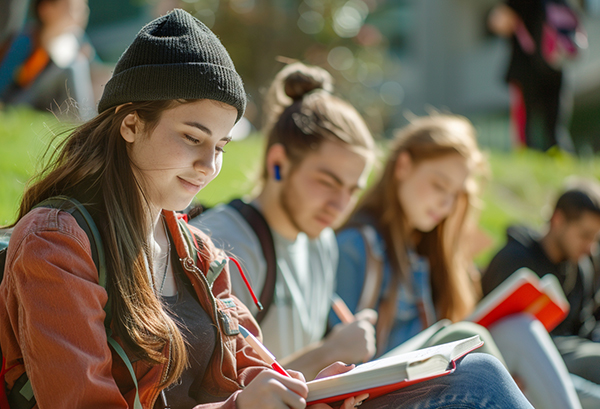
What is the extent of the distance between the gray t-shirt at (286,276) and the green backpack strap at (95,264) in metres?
0.52

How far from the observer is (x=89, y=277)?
1.15 meters

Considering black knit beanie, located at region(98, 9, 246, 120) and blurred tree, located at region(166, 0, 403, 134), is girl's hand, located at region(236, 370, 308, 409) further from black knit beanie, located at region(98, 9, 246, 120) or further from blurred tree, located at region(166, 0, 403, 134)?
Result: blurred tree, located at region(166, 0, 403, 134)

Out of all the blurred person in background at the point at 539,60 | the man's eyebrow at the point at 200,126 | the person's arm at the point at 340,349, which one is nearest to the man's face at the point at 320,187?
the person's arm at the point at 340,349

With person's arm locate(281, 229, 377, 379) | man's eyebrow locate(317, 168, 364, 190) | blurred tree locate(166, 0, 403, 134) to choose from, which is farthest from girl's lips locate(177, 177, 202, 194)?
blurred tree locate(166, 0, 403, 134)

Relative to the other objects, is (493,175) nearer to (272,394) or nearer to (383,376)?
(383,376)

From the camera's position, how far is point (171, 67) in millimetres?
1229

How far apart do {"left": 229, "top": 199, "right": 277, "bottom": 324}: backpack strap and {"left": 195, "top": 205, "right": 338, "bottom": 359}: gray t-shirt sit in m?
0.02

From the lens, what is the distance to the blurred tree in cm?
1138

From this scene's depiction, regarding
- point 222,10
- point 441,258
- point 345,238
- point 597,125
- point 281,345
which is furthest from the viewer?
point 597,125

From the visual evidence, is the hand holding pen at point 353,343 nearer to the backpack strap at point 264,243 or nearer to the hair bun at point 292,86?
the backpack strap at point 264,243

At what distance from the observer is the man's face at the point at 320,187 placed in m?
2.15

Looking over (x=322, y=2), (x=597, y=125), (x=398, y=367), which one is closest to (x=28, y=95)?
(x=398, y=367)

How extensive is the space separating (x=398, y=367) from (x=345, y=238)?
58.0 inches

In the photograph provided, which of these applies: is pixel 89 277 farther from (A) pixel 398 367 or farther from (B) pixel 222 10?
(B) pixel 222 10
